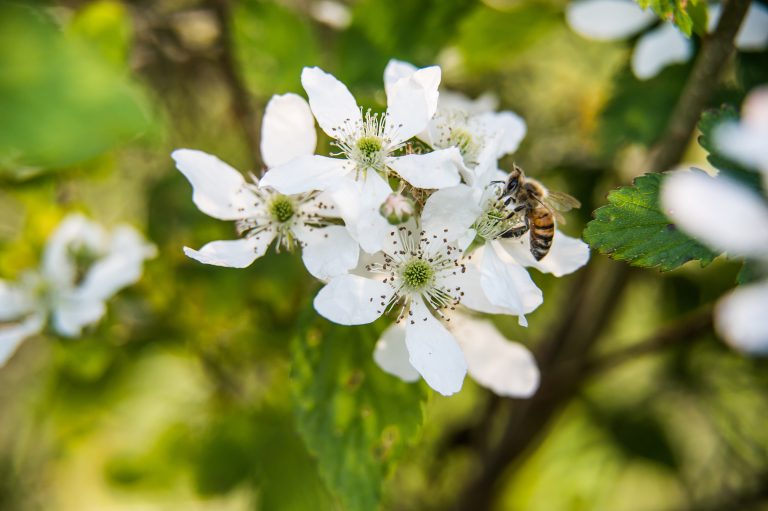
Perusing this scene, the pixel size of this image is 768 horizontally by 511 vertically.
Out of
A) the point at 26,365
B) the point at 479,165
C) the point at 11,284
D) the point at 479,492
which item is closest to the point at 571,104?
the point at 479,492

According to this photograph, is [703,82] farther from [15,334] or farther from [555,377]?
[15,334]

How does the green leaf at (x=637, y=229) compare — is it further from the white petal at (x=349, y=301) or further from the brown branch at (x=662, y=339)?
the brown branch at (x=662, y=339)

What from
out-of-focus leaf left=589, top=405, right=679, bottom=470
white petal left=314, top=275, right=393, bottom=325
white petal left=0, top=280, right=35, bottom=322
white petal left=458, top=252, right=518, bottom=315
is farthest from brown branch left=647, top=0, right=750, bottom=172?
white petal left=0, top=280, right=35, bottom=322

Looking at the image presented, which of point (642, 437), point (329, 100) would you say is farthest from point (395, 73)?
point (642, 437)

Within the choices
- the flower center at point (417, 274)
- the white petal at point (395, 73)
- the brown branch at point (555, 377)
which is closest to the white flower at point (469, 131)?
the white petal at point (395, 73)

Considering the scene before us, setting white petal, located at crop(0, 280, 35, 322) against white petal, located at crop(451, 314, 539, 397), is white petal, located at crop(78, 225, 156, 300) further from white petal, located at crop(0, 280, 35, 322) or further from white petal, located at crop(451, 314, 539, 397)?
white petal, located at crop(451, 314, 539, 397)

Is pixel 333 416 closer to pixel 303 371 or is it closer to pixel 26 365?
pixel 303 371
